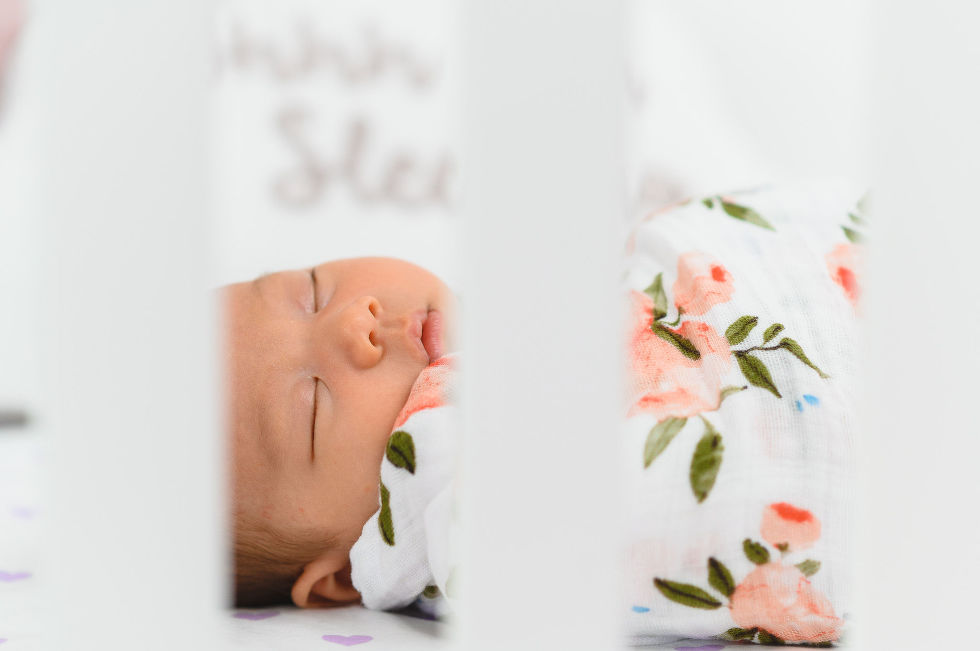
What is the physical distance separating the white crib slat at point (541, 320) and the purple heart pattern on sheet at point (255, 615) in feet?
1.49

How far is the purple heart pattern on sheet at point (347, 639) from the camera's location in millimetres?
605

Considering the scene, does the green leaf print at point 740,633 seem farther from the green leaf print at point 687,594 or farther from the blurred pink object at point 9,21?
the blurred pink object at point 9,21

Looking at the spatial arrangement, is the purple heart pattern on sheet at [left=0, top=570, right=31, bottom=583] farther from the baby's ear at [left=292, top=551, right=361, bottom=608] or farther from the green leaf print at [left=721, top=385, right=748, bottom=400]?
the green leaf print at [left=721, top=385, right=748, bottom=400]

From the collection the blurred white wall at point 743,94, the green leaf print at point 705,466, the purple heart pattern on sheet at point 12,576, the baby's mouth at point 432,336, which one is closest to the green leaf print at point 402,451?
the baby's mouth at point 432,336

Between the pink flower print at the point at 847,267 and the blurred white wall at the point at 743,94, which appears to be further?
the blurred white wall at the point at 743,94

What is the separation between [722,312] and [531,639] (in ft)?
1.45

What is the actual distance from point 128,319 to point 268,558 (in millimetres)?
509

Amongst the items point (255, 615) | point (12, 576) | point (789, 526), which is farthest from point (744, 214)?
point (12, 576)

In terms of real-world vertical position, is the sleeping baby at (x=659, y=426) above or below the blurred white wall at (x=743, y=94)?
below

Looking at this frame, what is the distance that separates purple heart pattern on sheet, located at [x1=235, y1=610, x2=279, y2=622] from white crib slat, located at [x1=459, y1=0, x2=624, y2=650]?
0.45 meters

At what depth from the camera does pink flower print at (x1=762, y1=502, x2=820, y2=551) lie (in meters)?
0.59

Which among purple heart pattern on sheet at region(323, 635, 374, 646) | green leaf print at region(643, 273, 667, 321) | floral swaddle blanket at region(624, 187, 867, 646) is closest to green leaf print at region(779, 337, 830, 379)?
floral swaddle blanket at region(624, 187, 867, 646)

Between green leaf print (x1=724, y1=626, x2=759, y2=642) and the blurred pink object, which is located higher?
the blurred pink object

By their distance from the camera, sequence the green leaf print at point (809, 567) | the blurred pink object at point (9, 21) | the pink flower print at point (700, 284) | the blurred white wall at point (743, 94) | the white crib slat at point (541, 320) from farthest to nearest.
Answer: the blurred white wall at point (743, 94), the blurred pink object at point (9, 21), the pink flower print at point (700, 284), the green leaf print at point (809, 567), the white crib slat at point (541, 320)
